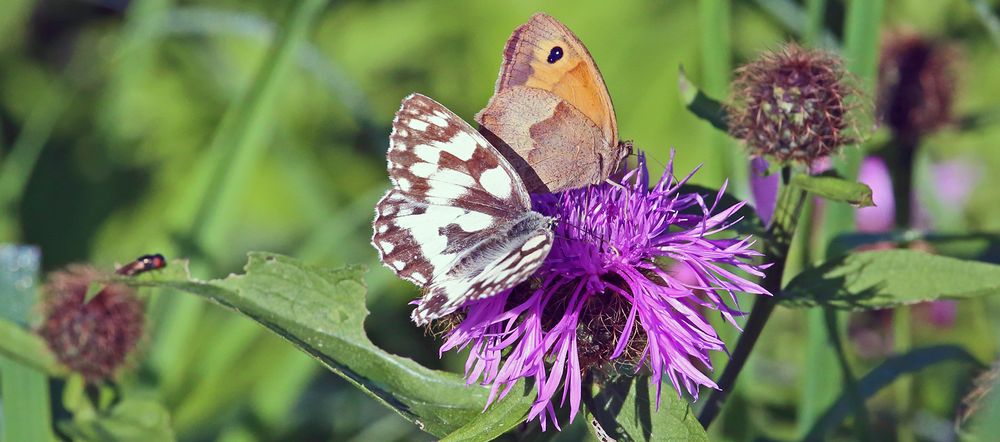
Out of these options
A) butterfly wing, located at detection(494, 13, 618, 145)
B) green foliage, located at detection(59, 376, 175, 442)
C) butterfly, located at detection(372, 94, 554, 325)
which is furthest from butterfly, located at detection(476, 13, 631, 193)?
green foliage, located at detection(59, 376, 175, 442)

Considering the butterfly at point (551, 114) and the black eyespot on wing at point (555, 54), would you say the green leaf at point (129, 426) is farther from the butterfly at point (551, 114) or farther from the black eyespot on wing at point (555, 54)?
the black eyespot on wing at point (555, 54)

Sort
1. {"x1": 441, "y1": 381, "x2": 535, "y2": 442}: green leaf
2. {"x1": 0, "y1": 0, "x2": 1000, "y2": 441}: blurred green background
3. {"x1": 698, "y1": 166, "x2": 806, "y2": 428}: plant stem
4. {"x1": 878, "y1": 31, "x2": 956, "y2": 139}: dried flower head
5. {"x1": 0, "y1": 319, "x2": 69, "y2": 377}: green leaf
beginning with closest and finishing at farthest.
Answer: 1. {"x1": 441, "y1": 381, "x2": 535, "y2": 442}: green leaf
2. {"x1": 698, "y1": 166, "x2": 806, "y2": 428}: plant stem
3. {"x1": 0, "y1": 319, "x2": 69, "y2": 377}: green leaf
4. {"x1": 0, "y1": 0, "x2": 1000, "y2": 441}: blurred green background
5. {"x1": 878, "y1": 31, "x2": 956, "y2": 139}: dried flower head

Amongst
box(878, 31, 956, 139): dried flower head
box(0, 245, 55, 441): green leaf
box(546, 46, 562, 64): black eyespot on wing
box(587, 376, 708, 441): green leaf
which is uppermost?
box(878, 31, 956, 139): dried flower head

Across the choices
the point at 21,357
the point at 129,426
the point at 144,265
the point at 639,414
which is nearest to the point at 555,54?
the point at 639,414

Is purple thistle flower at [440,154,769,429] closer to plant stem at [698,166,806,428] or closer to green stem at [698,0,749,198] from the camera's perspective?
plant stem at [698,166,806,428]

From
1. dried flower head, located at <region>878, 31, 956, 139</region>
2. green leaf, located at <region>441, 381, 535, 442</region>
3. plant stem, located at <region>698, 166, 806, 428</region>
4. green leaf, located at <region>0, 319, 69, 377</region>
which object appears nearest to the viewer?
green leaf, located at <region>441, 381, 535, 442</region>

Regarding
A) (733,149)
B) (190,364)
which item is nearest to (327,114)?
(190,364)

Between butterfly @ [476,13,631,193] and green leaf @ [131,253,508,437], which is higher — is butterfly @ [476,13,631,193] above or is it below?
above

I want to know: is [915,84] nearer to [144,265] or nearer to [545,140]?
[545,140]
